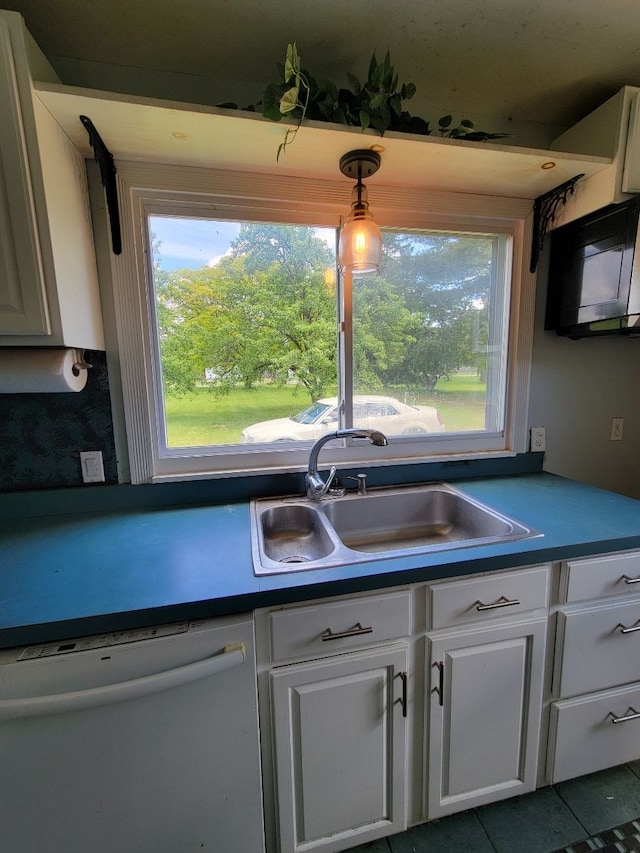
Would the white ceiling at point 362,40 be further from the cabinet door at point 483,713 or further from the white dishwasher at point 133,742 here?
the cabinet door at point 483,713

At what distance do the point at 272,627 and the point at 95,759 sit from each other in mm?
437

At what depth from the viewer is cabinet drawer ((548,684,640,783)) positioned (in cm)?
114

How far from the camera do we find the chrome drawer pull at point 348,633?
0.90m

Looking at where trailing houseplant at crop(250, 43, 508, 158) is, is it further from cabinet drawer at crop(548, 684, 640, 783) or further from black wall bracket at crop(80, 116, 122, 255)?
cabinet drawer at crop(548, 684, 640, 783)

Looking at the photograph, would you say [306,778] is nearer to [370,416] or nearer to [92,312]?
[370,416]

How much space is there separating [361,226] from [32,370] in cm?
102

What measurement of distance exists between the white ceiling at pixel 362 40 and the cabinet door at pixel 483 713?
1.71 meters

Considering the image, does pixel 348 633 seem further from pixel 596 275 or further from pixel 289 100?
pixel 596 275

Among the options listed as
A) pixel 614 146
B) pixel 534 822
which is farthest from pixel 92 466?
pixel 614 146

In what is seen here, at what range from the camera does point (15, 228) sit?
34.8 inches

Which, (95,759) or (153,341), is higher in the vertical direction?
(153,341)

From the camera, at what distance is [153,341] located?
52.4 inches

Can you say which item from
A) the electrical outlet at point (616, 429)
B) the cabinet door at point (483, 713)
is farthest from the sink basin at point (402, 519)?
the electrical outlet at point (616, 429)

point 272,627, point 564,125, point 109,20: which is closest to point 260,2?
point 109,20
